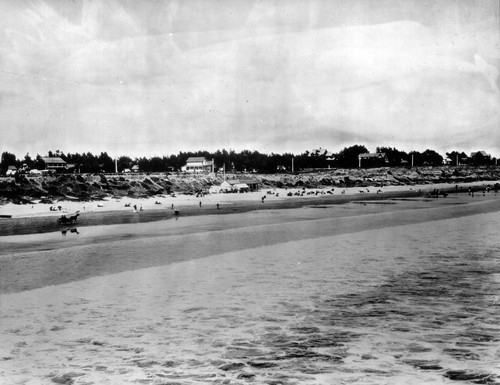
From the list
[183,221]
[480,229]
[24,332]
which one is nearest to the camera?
[24,332]

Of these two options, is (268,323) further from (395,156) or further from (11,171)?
(395,156)

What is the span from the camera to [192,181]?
58.2 m

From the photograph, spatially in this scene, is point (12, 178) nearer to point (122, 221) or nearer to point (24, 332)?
point (122, 221)

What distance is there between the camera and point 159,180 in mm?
53500

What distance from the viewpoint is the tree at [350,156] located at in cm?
11119

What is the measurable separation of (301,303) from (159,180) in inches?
1805

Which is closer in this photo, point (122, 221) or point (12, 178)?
point (122, 221)

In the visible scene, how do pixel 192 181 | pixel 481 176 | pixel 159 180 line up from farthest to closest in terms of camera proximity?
pixel 481 176 → pixel 192 181 → pixel 159 180

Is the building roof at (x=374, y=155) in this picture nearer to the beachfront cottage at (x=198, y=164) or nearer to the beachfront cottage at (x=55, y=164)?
the beachfront cottage at (x=198, y=164)

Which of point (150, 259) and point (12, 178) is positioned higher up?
point (12, 178)

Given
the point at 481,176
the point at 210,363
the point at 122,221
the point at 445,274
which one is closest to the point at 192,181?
the point at 122,221

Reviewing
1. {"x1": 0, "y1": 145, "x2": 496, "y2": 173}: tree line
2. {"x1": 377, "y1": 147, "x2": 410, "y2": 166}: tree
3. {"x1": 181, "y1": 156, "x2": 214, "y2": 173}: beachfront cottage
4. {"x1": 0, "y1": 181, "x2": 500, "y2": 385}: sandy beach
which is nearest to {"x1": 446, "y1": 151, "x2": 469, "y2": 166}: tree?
{"x1": 0, "y1": 145, "x2": 496, "y2": 173}: tree line

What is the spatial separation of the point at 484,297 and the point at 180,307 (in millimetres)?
5294

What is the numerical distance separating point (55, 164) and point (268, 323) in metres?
62.4
